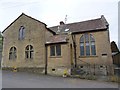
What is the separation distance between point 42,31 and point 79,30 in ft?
19.8

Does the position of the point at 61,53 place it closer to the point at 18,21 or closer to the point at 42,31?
the point at 42,31

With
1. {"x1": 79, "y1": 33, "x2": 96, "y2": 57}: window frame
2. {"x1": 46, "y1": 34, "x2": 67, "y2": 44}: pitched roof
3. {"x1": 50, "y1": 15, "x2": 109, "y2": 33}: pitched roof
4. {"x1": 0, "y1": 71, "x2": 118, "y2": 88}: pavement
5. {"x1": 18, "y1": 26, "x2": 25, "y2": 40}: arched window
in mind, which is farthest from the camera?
{"x1": 18, "y1": 26, "x2": 25, "y2": 40}: arched window

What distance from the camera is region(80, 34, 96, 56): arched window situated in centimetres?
2333

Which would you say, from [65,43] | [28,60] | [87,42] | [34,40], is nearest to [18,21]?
[34,40]

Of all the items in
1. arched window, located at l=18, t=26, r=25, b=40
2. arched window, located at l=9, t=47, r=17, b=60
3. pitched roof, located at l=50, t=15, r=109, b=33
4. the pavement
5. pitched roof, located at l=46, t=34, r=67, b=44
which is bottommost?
the pavement

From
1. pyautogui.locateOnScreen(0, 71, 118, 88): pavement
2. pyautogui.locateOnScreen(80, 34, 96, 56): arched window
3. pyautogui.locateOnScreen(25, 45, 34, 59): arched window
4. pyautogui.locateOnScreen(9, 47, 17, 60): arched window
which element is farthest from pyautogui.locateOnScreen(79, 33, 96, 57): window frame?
pyautogui.locateOnScreen(9, 47, 17, 60): arched window

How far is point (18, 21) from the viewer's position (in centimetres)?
2602

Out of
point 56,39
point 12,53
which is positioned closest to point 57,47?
point 56,39

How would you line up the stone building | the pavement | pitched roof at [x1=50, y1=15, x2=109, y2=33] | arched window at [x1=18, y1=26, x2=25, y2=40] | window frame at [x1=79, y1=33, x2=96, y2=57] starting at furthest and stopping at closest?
arched window at [x1=18, y1=26, x2=25, y2=40] → pitched roof at [x1=50, y1=15, x2=109, y2=33] → window frame at [x1=79, y1=33, x2=96, y2=57] → the stone building → the pavement

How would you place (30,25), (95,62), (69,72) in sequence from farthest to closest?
(30,25)
(95,62)
(69,72)

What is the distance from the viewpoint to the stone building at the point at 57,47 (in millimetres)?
21797

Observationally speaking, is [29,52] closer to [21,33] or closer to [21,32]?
[21,33]

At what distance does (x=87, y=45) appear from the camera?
23.8 metres

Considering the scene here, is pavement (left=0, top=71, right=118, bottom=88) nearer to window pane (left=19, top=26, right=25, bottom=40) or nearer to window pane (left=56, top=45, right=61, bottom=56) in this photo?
window pane (left=56, top=45, right=61, bottom=56)
